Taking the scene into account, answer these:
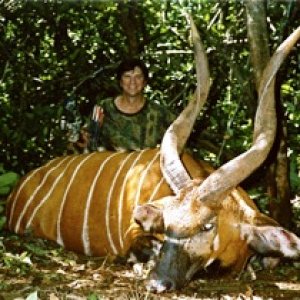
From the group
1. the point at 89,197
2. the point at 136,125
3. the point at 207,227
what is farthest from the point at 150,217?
the point at 136,125

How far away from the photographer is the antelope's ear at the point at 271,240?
2714 mm

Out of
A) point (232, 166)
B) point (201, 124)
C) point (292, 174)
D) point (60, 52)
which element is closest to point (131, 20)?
point (60, 52)

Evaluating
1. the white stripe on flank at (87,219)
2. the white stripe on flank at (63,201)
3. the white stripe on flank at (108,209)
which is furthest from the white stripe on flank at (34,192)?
the white stripe on flank at (108,209)

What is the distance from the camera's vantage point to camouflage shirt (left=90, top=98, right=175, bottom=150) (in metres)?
4.18

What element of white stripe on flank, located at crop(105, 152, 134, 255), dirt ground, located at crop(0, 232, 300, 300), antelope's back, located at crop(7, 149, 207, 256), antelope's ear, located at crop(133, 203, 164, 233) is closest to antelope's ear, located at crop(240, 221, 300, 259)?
dirt ground, located at crop(0, 232, 300, 300)

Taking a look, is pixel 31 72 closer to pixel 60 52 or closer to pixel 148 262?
pixel 60 52

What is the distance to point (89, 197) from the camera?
355 cm

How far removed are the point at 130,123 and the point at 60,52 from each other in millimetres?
937

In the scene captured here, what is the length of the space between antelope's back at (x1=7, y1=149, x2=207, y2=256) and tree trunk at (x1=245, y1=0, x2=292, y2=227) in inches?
15.9

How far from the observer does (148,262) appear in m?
2.97

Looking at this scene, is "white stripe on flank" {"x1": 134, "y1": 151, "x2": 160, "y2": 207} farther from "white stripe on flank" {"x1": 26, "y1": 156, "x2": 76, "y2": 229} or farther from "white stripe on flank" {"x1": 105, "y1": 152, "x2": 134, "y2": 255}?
"white stripe on flank" {"x1": 26, "y1": 156, "x2": 76, "y2": 229}

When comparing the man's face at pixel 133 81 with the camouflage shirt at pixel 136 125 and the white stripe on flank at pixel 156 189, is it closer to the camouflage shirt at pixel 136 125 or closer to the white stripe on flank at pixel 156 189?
the camouflage shirt at pixel 136 125

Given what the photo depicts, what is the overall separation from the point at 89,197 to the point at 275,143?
3.40ft

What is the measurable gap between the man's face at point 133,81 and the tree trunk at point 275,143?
1051mm
